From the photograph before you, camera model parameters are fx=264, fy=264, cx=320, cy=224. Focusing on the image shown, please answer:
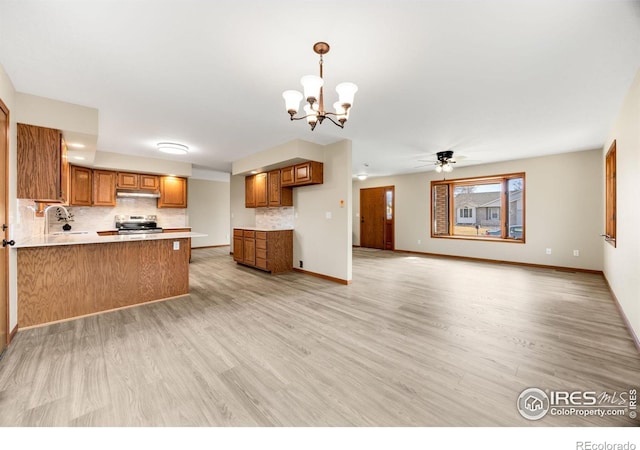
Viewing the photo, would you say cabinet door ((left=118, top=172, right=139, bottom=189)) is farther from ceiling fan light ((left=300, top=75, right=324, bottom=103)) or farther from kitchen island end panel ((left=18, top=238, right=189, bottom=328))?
ceiling fan light ((left=300, top=75, right=324, bottom=103))

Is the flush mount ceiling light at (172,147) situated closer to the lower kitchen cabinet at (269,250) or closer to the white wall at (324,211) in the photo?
the white wall at (324,211)

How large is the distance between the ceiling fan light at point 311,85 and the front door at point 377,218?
684 centimetres

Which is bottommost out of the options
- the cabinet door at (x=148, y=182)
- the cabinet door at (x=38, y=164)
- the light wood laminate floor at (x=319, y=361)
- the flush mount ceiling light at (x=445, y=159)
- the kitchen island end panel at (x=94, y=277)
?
the light wood laminate floor at (x=319, y=361)

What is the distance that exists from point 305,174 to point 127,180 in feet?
13.7

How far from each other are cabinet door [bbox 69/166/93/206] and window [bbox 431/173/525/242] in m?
8.33

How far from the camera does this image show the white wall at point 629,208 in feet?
7.82

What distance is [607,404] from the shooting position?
1.61 metres

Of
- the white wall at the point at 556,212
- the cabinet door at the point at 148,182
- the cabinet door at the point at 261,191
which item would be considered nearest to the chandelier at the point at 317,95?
the cabinet door at the point at 261,191

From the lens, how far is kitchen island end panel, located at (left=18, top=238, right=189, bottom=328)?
2797 mm

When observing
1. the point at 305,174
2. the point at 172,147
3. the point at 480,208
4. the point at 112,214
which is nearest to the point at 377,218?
the point at 480,208

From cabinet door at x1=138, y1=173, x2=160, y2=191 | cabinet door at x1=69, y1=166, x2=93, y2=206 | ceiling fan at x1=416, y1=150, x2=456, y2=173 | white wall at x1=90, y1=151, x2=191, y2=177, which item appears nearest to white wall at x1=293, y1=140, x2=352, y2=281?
ceiling fan at x1=416, y1=150, x2=456, y2=173

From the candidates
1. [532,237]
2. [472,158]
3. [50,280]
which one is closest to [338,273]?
[50,280]

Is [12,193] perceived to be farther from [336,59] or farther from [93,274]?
[336,59]
